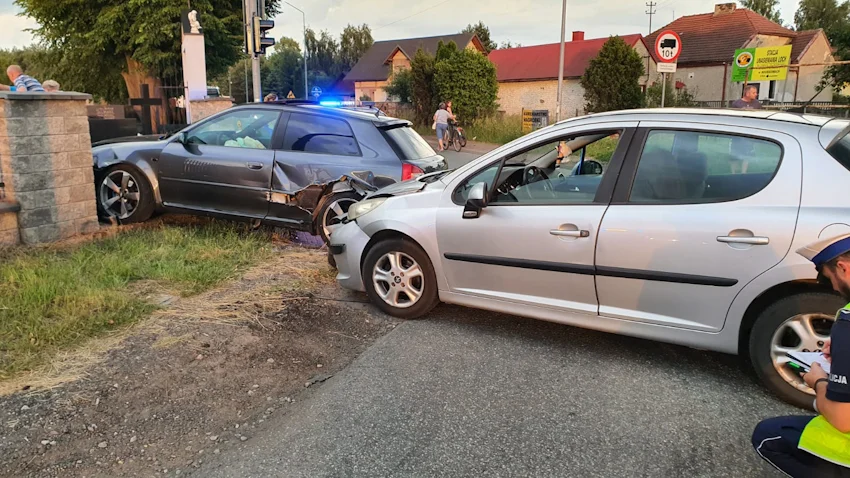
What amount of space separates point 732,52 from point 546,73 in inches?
503

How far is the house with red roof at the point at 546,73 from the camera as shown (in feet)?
150

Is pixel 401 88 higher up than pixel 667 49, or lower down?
higher up

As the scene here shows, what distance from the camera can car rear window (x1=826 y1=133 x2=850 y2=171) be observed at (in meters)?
3.61

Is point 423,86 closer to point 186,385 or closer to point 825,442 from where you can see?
point 186,385

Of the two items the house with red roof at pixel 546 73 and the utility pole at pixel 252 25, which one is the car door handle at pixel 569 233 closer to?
the utility pole at pixel 252 25

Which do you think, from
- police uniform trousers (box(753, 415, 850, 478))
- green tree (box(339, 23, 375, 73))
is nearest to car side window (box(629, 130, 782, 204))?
police uniform trousers (box(753, 415, 850, 478))

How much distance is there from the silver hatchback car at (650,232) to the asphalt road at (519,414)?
11.9 inches

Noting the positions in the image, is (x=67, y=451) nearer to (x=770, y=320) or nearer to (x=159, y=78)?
(x=770, y=320)

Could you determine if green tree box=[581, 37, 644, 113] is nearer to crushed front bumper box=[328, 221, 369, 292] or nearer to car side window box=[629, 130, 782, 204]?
crushed front bumper box=[328, 221, 369, 292]

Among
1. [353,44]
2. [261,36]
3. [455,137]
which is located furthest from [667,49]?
[353,44]

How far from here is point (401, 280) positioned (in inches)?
203

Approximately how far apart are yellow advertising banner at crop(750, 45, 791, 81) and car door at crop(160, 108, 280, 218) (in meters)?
17.6

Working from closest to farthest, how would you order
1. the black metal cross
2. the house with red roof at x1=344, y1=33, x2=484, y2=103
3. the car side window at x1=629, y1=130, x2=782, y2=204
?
the car side window at x1=629, y1=130, x2=782, y2=204 < the black metal cross < the house with red roof at x1=344, y1=33, x2=484, y2=103

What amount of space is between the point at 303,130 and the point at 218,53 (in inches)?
850
